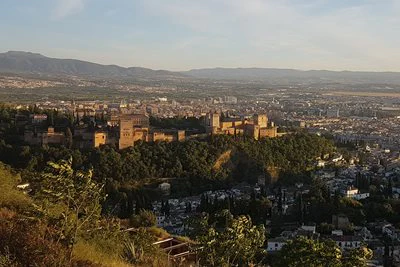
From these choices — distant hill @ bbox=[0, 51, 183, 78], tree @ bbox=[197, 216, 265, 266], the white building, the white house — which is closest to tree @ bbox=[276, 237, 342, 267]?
tree @ bbox=[197, 216, 265, 266]

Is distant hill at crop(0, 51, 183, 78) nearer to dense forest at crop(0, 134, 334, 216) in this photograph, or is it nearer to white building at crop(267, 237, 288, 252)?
dense forest at crop(0, 134, 334, 216)

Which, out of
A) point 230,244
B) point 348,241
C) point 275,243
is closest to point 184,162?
point 275,243

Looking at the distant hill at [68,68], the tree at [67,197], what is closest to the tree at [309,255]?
the tree at [67,197]

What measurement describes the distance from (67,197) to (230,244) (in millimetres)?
2716

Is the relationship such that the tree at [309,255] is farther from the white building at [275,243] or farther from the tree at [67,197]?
the white building at [275,243]

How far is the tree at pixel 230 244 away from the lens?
7.90 m

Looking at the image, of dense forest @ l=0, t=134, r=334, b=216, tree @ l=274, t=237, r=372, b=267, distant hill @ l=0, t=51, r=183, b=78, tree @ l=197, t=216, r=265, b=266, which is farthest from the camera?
distant hill @ l=0, t=51, r=183, b=78

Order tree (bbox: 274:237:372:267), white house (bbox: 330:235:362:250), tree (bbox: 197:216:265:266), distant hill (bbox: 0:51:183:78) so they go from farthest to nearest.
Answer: distant hill (bbox: 0:51:183:78) → white house (bbox: 330:235:362:250) → tree (bbox: 274:237:372:267) → tree (bbox: 197:216:265:266)

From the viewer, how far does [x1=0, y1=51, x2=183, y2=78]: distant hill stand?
503ft

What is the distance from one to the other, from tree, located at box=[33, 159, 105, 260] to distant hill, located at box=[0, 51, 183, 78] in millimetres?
147280

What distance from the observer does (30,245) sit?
5023mm

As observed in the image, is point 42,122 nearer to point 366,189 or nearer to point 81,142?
point 81,142

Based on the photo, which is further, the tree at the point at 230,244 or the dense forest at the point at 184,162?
the dense forest at the point at 184,162

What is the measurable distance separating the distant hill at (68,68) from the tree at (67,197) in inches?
5798
